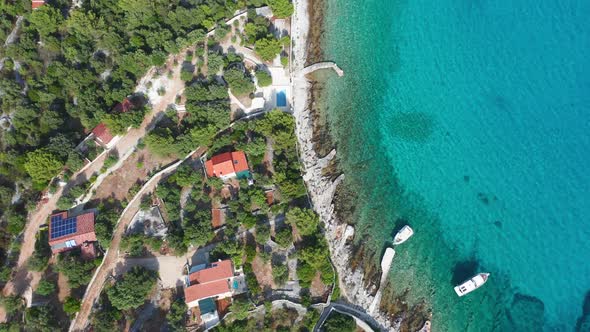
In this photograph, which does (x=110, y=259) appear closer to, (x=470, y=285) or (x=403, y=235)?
(x=403, y=235)

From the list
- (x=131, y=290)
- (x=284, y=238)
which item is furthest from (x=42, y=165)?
(x=284, y=238)

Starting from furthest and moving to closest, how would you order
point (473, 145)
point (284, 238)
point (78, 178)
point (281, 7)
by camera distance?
1. point (281, 7)
2. point (473, 145)
3. point (78, 178)
4. point (284, 238)

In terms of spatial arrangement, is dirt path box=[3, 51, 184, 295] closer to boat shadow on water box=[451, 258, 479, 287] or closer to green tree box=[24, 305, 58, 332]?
green tree box=[24, 305, 58, 332]

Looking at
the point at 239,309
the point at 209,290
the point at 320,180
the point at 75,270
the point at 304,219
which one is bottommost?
the point at 239,309

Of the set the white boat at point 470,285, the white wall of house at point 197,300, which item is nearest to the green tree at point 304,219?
the white wall of house at point 197,300

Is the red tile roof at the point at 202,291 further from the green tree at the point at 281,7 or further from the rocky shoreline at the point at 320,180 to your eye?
the green tree at the point at 281,7

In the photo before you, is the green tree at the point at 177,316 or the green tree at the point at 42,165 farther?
the green tree at the point at 42,165

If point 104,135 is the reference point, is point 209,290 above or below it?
below

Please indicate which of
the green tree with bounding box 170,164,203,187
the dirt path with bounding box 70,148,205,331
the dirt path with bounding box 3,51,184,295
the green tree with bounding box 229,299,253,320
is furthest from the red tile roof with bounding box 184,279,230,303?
the dirt path with bounding box 3,51,184,295
